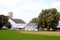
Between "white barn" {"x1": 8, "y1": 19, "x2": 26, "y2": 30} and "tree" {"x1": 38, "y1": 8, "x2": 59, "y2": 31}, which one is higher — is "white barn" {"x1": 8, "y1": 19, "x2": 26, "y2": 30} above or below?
below

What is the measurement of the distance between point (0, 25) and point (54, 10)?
43.2 meters

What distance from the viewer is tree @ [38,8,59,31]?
86.4m

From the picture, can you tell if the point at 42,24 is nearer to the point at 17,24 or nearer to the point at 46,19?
the point at 46,19

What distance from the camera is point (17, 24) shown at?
491 feet

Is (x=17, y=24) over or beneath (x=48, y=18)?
beneath

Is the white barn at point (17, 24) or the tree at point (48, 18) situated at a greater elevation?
the tree at point (48, 18)

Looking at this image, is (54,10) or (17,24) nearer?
(54,10)

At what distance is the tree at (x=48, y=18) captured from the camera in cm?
8638

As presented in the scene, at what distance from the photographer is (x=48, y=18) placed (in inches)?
3499

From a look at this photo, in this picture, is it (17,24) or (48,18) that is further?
(17,24)

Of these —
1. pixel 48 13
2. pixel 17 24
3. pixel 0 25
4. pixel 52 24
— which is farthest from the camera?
pixel 17 24

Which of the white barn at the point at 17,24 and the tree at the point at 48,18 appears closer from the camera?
the tree at the point at 48,18

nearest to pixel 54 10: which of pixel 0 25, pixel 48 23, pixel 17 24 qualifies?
pixel 48 23

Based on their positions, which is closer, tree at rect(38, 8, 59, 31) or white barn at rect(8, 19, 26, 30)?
tree at rect(38, 8, 59, 31)
